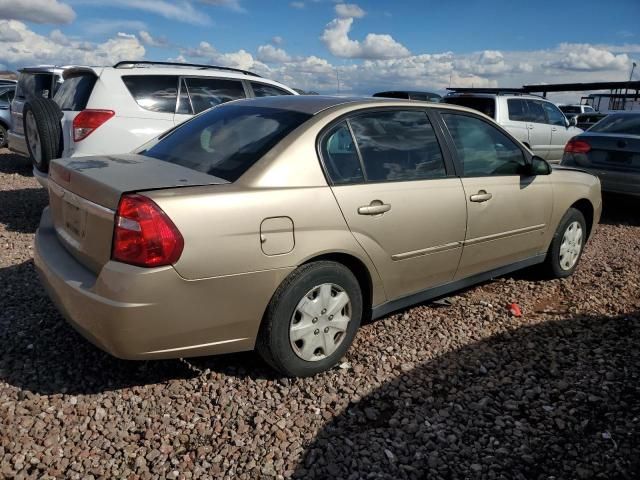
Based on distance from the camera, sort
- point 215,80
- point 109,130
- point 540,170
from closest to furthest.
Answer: point 540,170 → point 109,130 → point 215,80

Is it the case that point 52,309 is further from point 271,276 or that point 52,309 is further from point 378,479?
point 378,479

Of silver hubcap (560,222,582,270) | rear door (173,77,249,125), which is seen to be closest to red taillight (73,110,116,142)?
rear door (173,77,249,125)

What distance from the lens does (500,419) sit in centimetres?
286

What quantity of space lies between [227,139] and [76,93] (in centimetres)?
369

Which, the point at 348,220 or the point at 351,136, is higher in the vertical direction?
the point at 351,136

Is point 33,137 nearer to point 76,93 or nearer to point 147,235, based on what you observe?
point 76,93

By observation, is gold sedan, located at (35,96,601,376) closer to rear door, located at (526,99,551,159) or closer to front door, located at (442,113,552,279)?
front door, located at (442,113,552,279)

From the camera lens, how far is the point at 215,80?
7.02m

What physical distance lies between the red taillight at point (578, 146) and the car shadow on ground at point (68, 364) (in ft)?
21.6

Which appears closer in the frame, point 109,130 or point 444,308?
point 444,308

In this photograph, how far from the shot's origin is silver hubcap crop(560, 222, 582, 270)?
16.2ft

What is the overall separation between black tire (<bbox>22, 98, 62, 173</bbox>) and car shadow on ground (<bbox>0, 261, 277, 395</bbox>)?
2.27m

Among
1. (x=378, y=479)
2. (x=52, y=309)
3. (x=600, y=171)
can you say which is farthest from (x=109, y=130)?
Result: (x=600, y=171)

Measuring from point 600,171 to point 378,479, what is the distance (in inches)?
270
